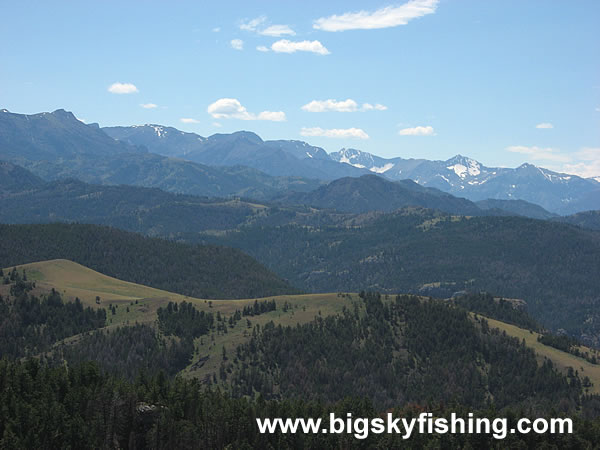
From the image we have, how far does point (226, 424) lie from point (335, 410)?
39.1 metres

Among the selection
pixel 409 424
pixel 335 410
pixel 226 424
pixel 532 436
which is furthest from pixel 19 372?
pixel 532 436

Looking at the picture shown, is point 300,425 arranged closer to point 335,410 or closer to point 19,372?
point 335,410

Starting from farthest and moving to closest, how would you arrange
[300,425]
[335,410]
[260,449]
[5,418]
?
[335,410]
[300,425]
[260,449]
[5,418]

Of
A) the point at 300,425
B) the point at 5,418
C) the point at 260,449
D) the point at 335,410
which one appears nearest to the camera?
the point at 5,418

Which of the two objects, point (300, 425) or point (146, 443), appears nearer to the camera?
point (146, 443)

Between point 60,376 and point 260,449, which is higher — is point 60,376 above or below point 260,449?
above

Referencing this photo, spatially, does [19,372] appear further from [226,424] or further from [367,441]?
[367,441]

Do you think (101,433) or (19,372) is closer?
(101,433)

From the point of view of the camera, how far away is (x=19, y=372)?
147 meters

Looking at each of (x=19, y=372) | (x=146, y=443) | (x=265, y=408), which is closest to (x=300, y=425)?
(x=265, y=408)

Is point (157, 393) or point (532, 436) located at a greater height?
point (157, 393)

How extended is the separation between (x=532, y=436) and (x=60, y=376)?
384 feet

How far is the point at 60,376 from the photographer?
149 m

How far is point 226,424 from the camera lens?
136 m
